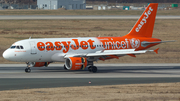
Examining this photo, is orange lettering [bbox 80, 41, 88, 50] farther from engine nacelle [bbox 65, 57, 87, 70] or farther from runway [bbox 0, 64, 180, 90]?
engine nacelle [bbox 65, 57, 87, 70]

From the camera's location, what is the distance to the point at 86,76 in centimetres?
3866

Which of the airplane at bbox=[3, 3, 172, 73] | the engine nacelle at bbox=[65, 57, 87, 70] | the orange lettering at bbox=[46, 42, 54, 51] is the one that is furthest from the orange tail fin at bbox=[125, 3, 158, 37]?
the orange lettering at bbox=[46, 42, 54, 51]

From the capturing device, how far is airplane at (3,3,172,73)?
131 ft

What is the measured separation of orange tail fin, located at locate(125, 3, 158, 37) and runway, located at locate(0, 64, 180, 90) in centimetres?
494

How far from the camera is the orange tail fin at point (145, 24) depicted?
48.4 meters

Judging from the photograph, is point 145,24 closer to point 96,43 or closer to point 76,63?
point 96,43

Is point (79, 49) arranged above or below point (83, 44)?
below

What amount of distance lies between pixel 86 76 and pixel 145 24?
49.1ft

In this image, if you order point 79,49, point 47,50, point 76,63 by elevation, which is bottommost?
point 76,63

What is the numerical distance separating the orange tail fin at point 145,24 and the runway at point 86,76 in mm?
4941

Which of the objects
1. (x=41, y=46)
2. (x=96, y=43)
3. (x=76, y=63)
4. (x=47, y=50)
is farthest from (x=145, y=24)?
(x=41, y=46)

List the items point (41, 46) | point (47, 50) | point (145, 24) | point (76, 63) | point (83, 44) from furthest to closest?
point (145, 24) < point (83, 44) < point (47, 50) < point (41, 46) < point (76, 63)

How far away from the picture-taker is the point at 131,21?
334ft

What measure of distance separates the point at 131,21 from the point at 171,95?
252 ft
